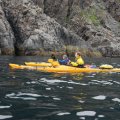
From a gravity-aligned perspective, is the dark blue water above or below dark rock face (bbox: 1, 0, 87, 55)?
below

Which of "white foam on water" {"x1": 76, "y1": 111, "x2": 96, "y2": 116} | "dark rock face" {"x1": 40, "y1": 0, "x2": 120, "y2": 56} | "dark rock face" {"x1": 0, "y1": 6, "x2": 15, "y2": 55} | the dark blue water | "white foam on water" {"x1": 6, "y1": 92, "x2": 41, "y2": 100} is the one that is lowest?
"white foam on water" {"x1": 76, "y1": 111, "x2": 96, "y2": 116}

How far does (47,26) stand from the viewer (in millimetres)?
66562

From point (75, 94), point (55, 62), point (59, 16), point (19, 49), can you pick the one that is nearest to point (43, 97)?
point (75, 94)

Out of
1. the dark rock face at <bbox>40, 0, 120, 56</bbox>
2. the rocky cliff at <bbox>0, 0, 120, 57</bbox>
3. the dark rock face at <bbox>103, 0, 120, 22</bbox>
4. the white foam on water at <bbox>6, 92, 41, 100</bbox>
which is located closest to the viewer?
the white foam on water at <bbox>6, 92, 41, 100</bbox>

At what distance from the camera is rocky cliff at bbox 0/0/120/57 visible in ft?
197

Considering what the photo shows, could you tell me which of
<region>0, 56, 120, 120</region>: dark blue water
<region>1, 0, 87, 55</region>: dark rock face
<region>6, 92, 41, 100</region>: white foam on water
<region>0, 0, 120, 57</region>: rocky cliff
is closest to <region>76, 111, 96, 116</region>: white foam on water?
<region>0, 56, 120, 120</region>: dark blue water

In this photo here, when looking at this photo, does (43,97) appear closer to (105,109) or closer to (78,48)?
(105,109)

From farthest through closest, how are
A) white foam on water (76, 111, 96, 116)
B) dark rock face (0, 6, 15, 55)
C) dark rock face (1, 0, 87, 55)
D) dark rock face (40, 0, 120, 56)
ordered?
dark rock face (40, 0, 120, 56) → dark rock face (1, 0, 87, 55) → dark rock face (0, 6, 15, 55) → white foam on water (76, 111, 96, 116)

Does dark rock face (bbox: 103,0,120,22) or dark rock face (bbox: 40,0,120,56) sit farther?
dark rock face (bbox: 103,0,120,22)

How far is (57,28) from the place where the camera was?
225 ft

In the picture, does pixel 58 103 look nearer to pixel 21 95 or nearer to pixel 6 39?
pixel 21 95

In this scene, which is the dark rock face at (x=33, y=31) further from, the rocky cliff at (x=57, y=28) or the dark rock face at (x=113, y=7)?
the dark rock face at (x=113, y=7)

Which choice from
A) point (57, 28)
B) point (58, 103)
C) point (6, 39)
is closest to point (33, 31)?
point (57, 28)

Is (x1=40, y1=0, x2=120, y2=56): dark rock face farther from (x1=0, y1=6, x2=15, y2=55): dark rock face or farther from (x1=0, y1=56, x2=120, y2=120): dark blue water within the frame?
(x1=0, y1=56, x2=120, y2=120): dark blue water
